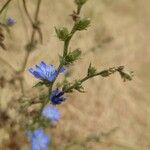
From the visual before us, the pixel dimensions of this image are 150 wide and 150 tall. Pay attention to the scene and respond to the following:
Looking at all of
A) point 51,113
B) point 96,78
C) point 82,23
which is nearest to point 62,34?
point 82,23

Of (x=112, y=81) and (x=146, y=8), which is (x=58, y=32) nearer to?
(x=112, y=81)

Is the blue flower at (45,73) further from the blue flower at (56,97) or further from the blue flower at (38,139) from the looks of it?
the blue flower at (38,139)

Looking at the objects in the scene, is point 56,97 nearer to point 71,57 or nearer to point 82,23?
point 71,57

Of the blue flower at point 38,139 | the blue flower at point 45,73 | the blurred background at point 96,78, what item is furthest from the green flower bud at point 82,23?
the blurred background at point 96,78

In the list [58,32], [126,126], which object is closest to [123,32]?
[126,126]

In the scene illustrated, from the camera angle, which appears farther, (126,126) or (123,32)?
(123,32)

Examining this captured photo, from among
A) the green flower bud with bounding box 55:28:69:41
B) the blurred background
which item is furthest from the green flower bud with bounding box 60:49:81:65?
the blurred background

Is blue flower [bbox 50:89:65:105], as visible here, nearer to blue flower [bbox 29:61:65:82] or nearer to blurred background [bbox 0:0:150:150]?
blue flower [bbox 29:61:65:82]
